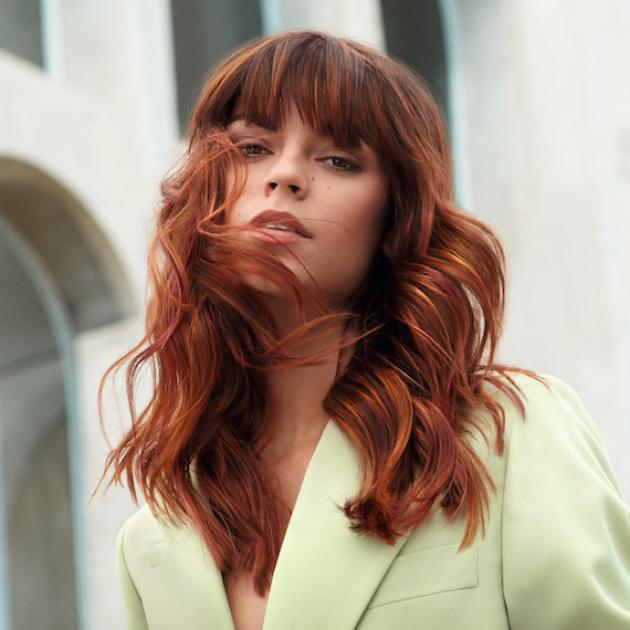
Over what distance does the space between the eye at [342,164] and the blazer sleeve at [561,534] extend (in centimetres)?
48

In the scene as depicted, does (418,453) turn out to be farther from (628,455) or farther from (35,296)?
(628,455)

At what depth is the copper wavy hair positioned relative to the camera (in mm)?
1979

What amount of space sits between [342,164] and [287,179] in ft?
0.38

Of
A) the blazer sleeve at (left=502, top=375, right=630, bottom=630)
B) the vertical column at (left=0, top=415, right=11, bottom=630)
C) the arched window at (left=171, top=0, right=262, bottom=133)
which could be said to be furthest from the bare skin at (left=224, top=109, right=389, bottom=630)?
the arched window at (left=171, top=0, right=262, bottom=133)

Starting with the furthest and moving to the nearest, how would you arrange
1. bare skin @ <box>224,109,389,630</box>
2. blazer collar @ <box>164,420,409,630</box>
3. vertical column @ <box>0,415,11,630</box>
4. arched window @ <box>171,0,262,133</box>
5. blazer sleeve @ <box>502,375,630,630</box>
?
arched window @ <box>171,0,262,133</box> < vertical column @ <box>0,415,11,630</box> < bare skin @ <box>224,109,389,630</box> < blazer collar @ <box>164,420,409,630</box> < blazer sleeve @ <box>502,375,630,630</box>

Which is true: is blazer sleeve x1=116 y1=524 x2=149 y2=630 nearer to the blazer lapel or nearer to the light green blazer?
the light green blazer

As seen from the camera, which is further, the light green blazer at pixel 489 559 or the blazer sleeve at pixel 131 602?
the blazer sleeve at pixel 131 602

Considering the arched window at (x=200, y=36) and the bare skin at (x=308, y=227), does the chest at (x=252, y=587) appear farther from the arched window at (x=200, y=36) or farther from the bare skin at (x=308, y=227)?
the arched window at (x=200, y=36)

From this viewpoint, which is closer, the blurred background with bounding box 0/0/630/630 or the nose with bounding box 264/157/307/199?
the nose with bounding box 264/157/307/199

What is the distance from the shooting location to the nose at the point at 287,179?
200 cm

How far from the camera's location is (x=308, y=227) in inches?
79.1

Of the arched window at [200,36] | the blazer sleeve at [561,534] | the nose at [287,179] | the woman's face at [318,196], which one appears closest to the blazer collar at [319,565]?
the blazer sleeve at [561,534]

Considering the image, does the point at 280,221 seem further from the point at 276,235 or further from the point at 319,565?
the point at 319,565

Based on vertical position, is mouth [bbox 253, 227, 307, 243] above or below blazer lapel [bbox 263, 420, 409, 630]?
above
